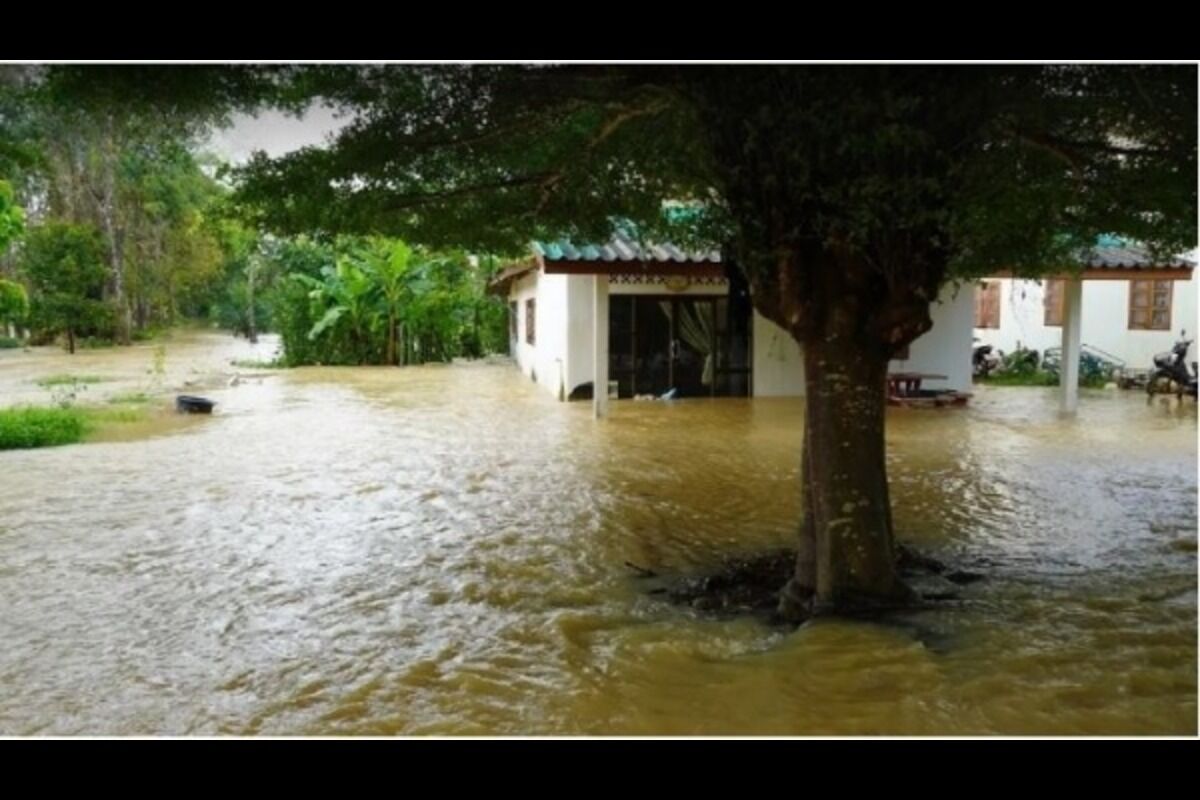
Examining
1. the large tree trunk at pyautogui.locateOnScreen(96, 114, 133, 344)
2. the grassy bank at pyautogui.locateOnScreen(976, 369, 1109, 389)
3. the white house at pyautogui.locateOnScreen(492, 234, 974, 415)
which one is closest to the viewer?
the white house at pyautogui.locateOnScreen(492, 234, 974, 415)

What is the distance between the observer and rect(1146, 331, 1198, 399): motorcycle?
1570 centimetres

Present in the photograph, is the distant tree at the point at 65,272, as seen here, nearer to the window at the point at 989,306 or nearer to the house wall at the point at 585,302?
the house wall at the point at 585,302

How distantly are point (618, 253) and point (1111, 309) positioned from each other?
455 inches

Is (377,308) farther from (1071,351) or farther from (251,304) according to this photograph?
(1071,351)

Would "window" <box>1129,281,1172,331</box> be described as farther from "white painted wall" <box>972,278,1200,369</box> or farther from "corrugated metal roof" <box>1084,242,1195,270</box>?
"corrugated metal roof" <box>1084,242,1195,270</box>

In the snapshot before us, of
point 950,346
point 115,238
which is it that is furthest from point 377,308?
point 950,346

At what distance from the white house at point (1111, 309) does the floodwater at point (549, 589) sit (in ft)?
12.0

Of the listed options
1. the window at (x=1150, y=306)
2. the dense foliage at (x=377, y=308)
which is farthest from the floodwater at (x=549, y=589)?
the dense foliage at (x=377, y=308)

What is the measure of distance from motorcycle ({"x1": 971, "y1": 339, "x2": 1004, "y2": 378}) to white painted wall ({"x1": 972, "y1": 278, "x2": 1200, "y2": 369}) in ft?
3.20

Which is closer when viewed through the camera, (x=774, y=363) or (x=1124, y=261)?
(x=1124, y=261)

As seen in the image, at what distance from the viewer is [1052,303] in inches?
810

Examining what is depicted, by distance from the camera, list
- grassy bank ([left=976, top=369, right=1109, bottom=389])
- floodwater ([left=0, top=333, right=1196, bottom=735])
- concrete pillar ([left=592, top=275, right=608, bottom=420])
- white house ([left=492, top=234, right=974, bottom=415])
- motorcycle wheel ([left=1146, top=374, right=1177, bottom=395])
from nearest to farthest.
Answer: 1. floodwater ([left=0, top=333, right=1196, bottom=735])
2. concrete pillar ([left=592, top=275, right=608, bottom=420])
3. white house ([left=492, top=234, right=974, bottom=415])
4. motorcycle wheel ([left=1146, top=374, right=1177, bottom=395])
5. grassy bank ([left=976, top=369, right=1109, bottom=389])

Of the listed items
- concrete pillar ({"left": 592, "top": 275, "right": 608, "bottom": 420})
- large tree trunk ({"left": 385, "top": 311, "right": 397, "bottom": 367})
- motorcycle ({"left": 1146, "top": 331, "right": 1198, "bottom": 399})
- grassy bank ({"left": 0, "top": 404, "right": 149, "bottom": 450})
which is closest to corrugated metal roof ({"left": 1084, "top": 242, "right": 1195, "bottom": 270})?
motorcycle ({"left": 1146, "top": 331, "right": 1198, "bottom": 399})
